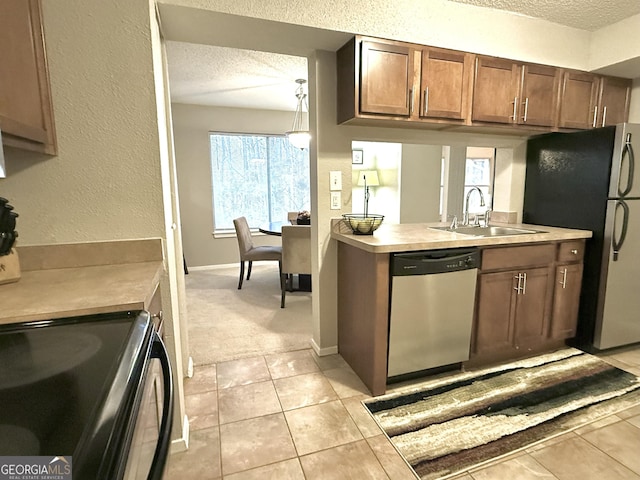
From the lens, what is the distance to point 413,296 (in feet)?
6.38

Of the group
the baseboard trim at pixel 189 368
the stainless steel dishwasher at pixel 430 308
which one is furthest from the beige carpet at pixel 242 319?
the stainless steel dishwasher at pixel 430 308

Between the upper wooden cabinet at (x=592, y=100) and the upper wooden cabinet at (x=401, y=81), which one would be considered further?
the upper wooden cabinet at (x=592, y=100)

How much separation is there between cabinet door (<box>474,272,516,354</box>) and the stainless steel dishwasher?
0.10 meters

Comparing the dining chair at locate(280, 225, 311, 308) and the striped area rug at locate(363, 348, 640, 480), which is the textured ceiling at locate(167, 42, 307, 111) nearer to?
the dining chair at locate(280, 225, 311, 308)

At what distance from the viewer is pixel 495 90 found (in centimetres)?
229

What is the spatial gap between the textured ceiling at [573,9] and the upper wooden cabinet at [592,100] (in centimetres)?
35

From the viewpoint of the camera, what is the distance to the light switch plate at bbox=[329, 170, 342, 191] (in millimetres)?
2328

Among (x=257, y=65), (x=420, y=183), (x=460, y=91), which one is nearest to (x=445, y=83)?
(x=460, y=91)

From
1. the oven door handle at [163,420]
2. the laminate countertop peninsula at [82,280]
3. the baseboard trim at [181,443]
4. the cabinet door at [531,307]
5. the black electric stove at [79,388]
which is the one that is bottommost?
the baseboard trim at [181,443]

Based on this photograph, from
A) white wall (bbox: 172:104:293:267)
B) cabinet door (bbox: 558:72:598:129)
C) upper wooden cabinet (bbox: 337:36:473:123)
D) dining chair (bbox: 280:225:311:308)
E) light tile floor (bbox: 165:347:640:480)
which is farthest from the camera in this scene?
white wall (bbox: 172:104:293:267)

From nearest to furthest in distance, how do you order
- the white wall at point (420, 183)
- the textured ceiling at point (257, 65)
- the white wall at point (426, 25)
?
the white wall at point (426, 25)
the textured ceiling at point (257, 65)
the white wall at point (420, 183)

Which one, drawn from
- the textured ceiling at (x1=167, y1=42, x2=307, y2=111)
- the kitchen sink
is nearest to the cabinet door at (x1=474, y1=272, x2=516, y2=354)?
the kitchen sink

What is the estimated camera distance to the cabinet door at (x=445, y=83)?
2.10 meters

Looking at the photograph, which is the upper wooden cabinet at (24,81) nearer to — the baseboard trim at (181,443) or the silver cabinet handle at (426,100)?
the baseboard trim at (181,443)
